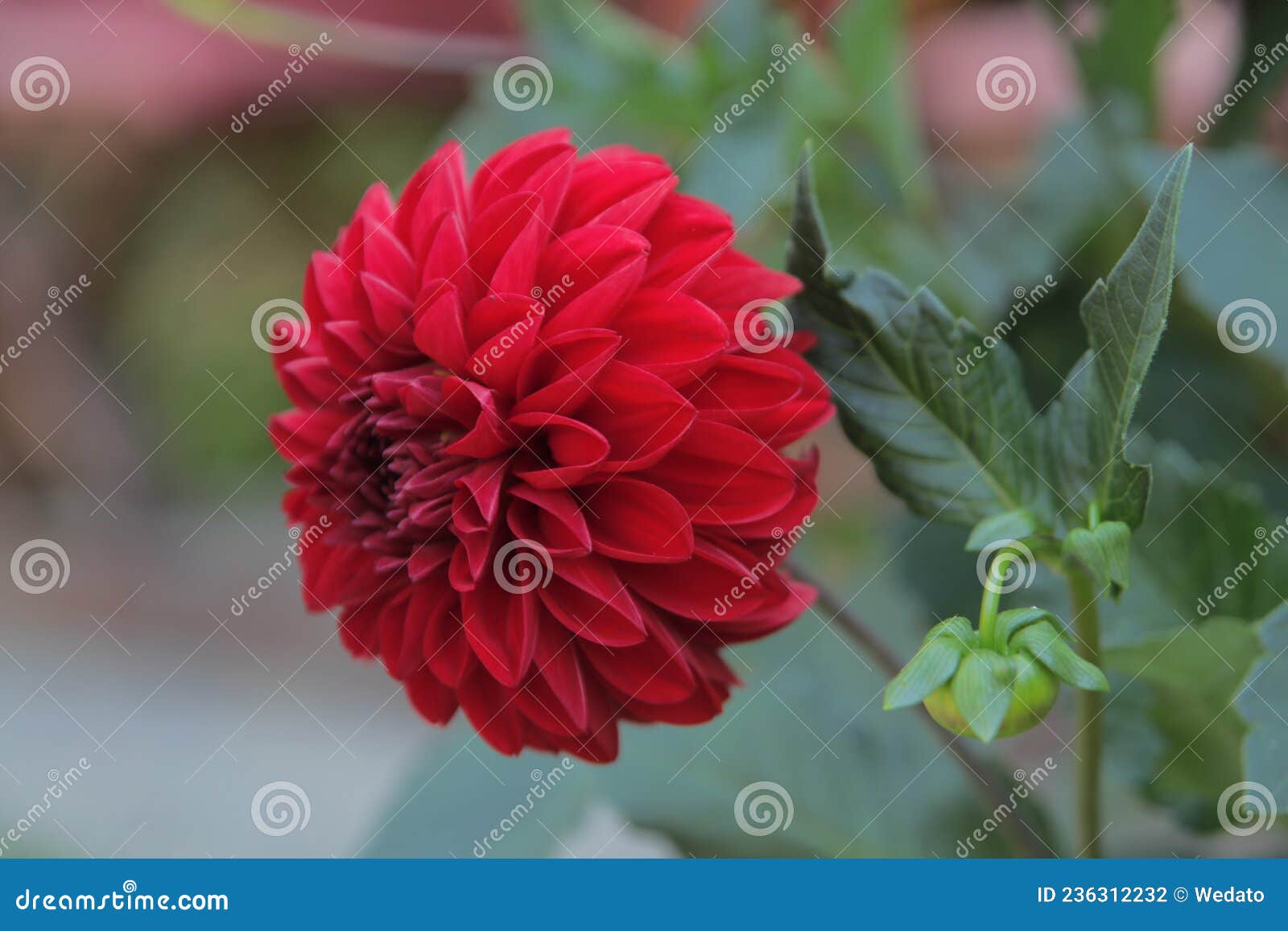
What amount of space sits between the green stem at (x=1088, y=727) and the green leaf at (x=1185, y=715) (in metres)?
0.02

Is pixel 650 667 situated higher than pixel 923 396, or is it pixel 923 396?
pixel 923 396

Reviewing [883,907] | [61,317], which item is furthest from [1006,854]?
[61,317]

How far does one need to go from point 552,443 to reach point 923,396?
11 cm

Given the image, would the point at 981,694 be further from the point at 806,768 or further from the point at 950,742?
the point at 806,768

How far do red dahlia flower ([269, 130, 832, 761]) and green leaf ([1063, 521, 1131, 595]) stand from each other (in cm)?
7

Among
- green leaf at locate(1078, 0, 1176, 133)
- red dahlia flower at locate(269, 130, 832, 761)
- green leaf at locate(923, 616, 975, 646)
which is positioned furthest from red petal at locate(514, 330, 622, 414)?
green leaf at locate(1078, 0, 1176, 133)

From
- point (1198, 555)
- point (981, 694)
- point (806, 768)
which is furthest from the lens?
point (806, 768)

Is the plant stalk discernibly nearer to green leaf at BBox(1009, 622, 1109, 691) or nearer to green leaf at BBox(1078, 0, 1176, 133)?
green leaf at BBox(1009, 622, 1109, 691)

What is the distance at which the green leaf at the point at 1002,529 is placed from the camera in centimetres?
29

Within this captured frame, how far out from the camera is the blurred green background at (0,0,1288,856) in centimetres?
41

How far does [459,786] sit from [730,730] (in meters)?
0.16

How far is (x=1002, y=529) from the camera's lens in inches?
11.3

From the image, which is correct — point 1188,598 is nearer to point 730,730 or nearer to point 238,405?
point 730,730

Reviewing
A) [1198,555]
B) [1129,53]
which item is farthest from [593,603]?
[1129,53]
